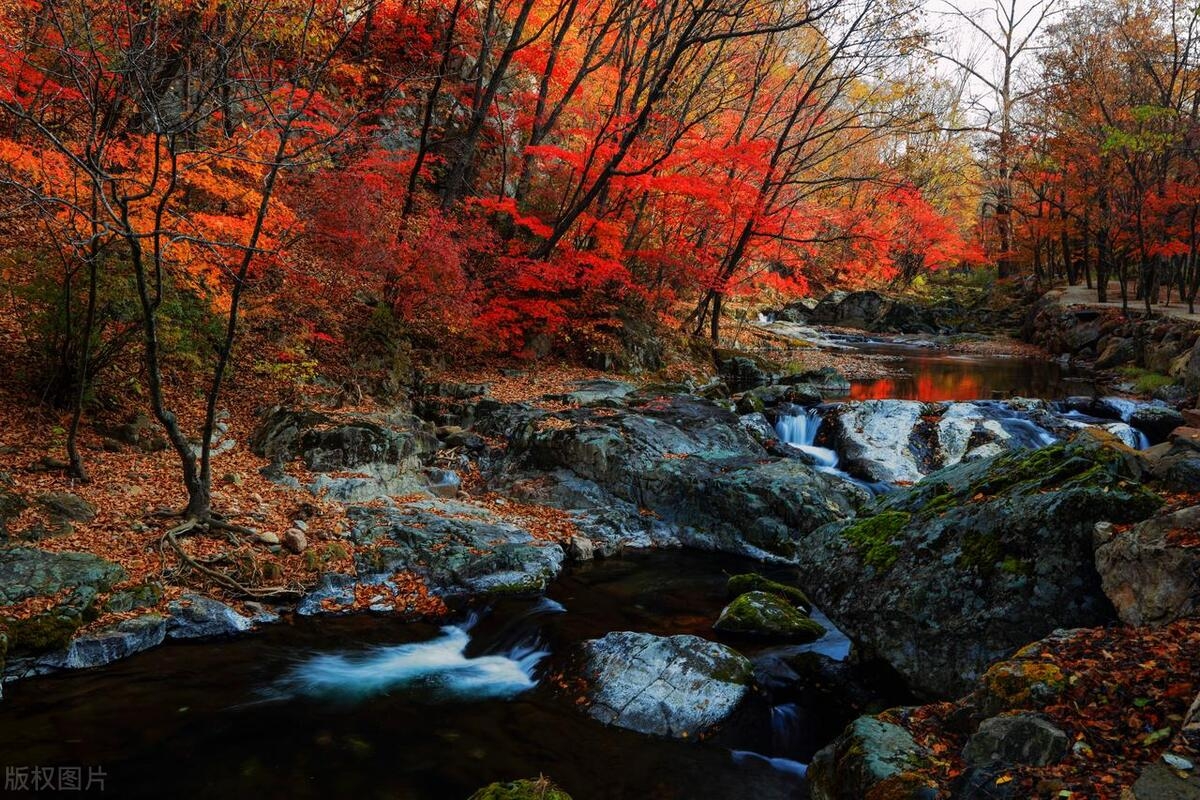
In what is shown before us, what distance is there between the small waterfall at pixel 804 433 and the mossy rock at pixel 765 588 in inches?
212

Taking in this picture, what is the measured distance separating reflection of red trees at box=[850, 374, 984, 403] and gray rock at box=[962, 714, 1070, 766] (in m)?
14.9

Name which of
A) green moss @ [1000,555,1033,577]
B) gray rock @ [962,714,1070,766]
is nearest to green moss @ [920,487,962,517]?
green moss @ [1000,555,1033,577]

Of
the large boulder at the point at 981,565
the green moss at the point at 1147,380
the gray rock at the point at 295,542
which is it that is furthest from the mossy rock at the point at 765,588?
the green moss at the point at 1147,380

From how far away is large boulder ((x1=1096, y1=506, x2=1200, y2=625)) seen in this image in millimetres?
3709

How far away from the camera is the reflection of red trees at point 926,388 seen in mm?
17625

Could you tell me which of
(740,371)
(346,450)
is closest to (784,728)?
(346,450)

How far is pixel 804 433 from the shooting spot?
1423 cm

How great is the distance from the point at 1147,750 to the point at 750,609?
4215mm

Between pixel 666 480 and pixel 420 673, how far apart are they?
5263 mm

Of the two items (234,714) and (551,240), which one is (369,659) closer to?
(234,714)

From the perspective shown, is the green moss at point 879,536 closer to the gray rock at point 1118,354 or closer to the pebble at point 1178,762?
the pebble at point 1178,762

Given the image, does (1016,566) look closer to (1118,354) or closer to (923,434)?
(923,434)

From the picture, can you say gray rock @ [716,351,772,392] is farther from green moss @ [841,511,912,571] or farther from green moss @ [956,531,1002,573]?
green moss @ [956,531,1002,573]

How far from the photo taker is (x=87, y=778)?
4441mm
